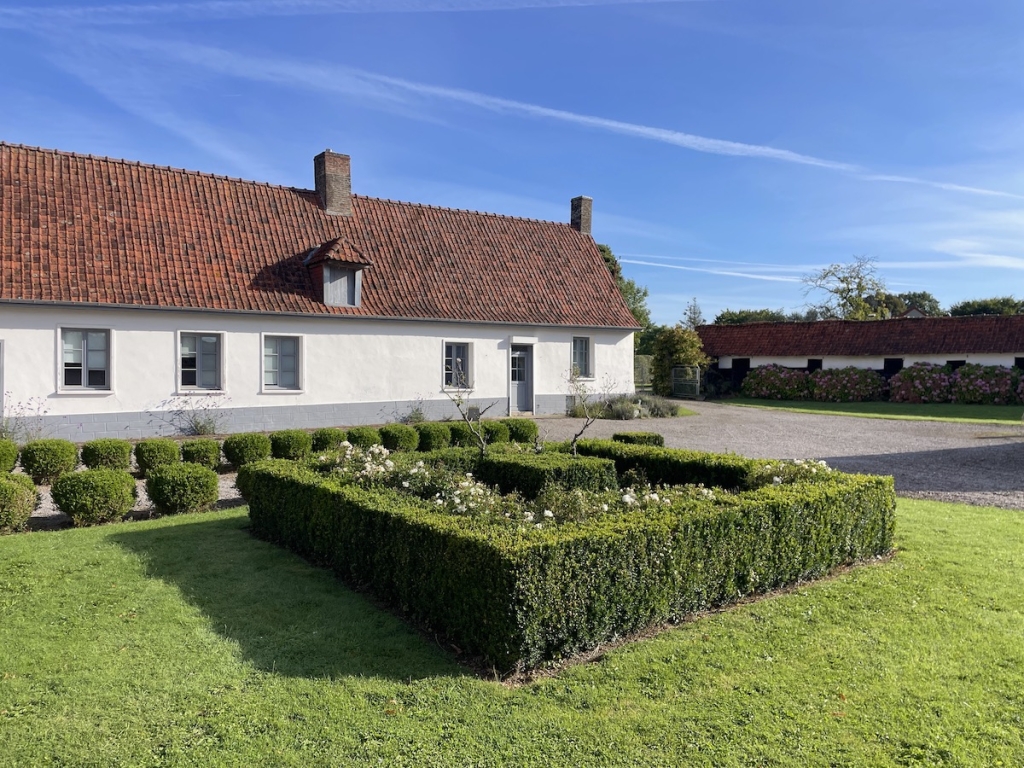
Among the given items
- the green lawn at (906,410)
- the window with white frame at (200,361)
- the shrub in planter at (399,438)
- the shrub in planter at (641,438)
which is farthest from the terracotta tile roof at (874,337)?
the window with white frame at (200,361)

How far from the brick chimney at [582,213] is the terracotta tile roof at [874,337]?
1444cm

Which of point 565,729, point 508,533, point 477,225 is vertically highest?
point 477,225

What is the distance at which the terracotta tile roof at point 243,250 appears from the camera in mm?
16297

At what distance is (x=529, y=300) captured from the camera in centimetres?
2355

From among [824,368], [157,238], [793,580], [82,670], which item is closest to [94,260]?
[157,238]

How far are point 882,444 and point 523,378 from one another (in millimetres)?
10694

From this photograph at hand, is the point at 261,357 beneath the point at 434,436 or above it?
above

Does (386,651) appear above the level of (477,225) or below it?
Answer: below

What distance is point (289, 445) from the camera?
13.4m

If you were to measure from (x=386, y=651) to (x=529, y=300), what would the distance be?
18872 millimetres

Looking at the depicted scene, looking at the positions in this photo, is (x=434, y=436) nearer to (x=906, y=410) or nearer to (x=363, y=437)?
(x=363, y=437)

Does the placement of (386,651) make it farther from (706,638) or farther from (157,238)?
(157,238)

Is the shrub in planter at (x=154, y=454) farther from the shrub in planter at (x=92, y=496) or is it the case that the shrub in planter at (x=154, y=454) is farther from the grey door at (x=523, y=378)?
the grey door at (x=523, y=378)

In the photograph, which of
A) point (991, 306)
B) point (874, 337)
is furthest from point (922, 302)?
point (874, 337)
